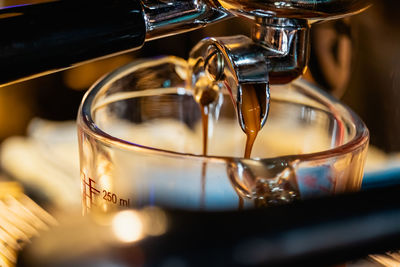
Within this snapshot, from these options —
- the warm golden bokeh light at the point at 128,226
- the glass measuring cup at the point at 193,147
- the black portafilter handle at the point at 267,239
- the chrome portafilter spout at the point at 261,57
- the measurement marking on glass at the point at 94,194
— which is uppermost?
the warm golden bokeh light at the point at 128,226

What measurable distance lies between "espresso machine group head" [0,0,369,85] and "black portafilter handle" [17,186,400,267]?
18cm

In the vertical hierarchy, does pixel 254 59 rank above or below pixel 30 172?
above

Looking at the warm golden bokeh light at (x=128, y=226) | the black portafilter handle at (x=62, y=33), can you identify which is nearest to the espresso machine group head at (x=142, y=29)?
the black portafilter handle at (x=62, y=33)

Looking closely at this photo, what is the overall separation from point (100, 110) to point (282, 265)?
0.95 ft

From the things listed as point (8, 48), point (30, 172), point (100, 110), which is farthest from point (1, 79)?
point (30, 172)

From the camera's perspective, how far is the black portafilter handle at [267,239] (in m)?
0.14

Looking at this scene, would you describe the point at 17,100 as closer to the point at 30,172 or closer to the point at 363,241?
the point at 30,172

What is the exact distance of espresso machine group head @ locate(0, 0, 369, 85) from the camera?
0.30 metres

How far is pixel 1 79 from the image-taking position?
0.30 metres

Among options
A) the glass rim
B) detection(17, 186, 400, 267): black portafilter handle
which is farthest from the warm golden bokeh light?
the glass rim

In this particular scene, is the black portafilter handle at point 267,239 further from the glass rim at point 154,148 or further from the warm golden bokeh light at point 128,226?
the glass rim at point 154,148

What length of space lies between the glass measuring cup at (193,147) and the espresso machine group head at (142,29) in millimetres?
59

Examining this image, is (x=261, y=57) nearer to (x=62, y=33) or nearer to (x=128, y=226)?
(x=62, y=33)

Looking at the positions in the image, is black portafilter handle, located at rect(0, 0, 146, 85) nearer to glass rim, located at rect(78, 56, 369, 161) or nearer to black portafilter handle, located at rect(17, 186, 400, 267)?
glass rim, located at rect(78, 56, 369, 161)
